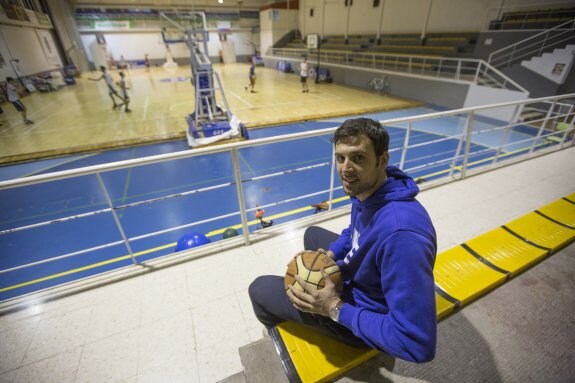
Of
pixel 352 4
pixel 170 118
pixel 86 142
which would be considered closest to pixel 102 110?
pixel 170 118

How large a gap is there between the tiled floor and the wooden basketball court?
7.08 metres

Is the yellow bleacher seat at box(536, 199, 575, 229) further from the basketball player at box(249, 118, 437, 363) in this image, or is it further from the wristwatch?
the wristwatch

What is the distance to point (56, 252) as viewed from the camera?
14.1 feet

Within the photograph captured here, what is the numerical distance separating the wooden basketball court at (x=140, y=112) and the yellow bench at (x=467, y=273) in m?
8.14

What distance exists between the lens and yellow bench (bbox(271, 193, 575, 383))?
1437 mm

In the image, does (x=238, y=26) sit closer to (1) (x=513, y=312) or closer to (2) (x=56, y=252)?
(2) (x=56, y=252)

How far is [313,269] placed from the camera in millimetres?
1396

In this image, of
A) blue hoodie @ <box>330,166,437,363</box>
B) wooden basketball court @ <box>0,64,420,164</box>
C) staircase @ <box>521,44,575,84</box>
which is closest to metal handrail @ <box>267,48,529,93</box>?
staircase @ <box>521,44,575,84</box>

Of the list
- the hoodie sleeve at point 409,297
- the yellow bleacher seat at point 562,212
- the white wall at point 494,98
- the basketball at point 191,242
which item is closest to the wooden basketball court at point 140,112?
the white wall at point 494,98

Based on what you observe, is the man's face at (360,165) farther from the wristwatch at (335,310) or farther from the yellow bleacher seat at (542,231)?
the yellow bleacher seat at (542,231)

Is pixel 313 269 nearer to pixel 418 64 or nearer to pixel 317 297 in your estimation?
pixel 317 297

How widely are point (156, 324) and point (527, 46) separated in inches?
554

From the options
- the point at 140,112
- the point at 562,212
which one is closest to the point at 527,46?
the point at 562,212

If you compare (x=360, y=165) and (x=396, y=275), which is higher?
(x=360, y=165)
